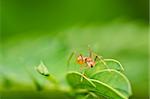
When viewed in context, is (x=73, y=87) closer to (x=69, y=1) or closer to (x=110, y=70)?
(x=110, y=70)

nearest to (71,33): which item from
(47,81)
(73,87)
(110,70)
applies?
(47,81)

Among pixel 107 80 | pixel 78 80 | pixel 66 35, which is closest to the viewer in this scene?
pixel 107 80

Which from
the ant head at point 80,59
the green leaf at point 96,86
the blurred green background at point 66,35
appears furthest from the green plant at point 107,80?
the blurred green background at point 66,35

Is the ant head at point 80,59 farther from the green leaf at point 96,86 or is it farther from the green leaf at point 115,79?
the green leaf at point 115,79

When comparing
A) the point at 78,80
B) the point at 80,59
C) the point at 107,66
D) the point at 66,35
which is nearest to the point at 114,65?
the point at 107,66

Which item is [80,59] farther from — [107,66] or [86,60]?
[107,66]

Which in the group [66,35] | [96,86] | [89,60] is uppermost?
[66,35]
